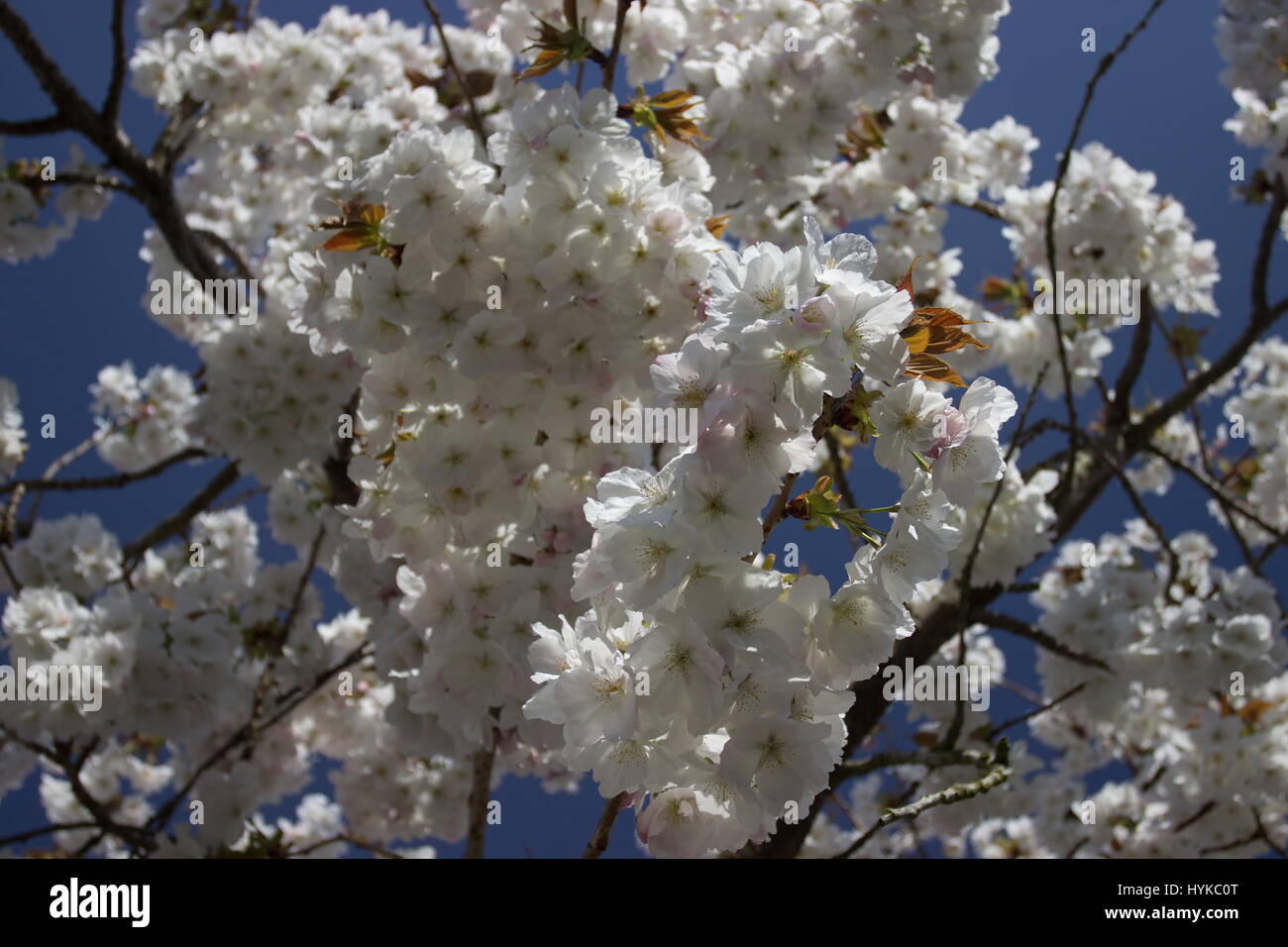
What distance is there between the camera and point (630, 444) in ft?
8.46

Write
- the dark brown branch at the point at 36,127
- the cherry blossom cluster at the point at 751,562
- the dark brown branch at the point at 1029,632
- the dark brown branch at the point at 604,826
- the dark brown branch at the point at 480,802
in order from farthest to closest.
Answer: the dark brown branch at the point at 36,127 < the dark brown branch at the point at 1029,632 < the dark brown branch at the point at 480,802 < the dark brown branch at the point at 604,826 < the cherry blossom cluster at the point at 751,562

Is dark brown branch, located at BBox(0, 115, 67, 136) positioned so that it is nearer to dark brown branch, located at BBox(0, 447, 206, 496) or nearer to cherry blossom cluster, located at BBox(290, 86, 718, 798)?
dark brown branch, located at BBox(0, 447, 206, 496)

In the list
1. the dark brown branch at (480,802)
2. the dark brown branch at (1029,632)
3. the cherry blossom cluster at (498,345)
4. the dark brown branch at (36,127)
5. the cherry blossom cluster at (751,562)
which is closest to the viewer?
the cherry blossom cluster at (751,562)

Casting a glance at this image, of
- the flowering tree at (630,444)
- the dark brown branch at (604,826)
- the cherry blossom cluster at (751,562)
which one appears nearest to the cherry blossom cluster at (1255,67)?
the flowering tree at (630,444)

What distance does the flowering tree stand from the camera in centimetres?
140

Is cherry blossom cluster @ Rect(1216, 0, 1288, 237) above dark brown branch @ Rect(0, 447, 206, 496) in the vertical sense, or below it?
above

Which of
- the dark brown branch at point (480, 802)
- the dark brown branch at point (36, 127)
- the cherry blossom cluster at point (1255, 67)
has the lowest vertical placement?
the dark brown branch at point (480, 802)

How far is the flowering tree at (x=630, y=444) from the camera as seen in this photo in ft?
4.58

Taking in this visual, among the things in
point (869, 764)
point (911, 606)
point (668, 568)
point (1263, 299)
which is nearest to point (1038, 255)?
point (1263, 299)

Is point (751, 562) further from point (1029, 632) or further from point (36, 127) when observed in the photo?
point (36, 127)

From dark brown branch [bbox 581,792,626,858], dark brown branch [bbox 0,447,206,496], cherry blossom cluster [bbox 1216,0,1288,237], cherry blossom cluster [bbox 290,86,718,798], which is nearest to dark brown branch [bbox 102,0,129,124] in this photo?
dark brown branch [bbox 0,447,206,496]

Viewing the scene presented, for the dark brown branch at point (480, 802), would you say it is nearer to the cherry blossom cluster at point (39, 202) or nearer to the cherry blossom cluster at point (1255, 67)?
the cherry blossom cluster at point (39, 202)
